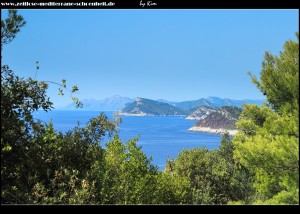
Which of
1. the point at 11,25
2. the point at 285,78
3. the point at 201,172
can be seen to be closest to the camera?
the point at 11,25

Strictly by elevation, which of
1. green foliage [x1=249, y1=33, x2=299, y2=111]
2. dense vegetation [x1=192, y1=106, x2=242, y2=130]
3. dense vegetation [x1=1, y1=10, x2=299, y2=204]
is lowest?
dense vegetation [x1=192, y1=106, x2=242, y2=130]

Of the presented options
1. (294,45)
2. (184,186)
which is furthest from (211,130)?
(294,45)

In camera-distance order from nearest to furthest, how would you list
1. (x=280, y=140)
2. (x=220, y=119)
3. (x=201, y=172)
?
(x=280, y=140) → (x=201, y=172) → (x=220, y=119)

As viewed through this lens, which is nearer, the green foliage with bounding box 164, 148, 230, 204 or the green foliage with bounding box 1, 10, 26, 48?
the green foliage with bounding box 1, 10, 26, 48

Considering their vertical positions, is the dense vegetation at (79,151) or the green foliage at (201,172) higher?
the dense vegetation at (79,151)

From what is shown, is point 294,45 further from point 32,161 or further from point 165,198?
point 165,198

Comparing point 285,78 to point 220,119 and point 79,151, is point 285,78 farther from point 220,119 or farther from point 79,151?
point 220,119

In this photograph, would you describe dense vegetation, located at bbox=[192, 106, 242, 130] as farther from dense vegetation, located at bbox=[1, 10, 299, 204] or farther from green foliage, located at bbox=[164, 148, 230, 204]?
dense vegetation, located at bbox=[1, 10, 299, 204]

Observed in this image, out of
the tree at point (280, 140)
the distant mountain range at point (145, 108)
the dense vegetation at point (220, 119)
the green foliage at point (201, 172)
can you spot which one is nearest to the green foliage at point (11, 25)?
the tree at point (280, 140)

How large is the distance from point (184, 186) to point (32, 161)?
10039 millimetres

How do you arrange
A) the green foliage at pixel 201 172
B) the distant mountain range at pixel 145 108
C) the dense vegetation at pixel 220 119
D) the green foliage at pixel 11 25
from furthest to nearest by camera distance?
the distant mountain range at pixel 145 108, the dense vegetation at pixel 220 119, the green foliage at pixel 201 172, the green foliage at pixel 11 25

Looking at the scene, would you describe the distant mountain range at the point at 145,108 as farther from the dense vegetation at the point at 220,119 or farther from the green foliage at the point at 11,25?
the green foliage at the point at 11,25

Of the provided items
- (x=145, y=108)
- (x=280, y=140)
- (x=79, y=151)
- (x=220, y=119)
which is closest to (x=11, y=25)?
(x=79, y=151)

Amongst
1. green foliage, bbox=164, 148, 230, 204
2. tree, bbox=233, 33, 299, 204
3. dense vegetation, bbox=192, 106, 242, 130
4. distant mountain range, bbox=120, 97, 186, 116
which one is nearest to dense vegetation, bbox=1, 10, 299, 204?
tree, bbox=233, 33, 299, 204
